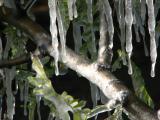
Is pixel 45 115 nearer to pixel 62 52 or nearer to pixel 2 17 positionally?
pixel 2 17

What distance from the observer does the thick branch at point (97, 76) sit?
84 centimetres

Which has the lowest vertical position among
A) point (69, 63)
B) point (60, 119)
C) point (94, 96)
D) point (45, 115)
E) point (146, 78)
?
point (45, 115)

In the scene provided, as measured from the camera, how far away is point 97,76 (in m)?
0.97

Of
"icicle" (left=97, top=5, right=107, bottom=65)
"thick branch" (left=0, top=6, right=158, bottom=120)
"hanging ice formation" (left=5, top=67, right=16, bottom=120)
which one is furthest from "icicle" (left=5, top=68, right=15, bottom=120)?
"icicle" (left=97, top=5, right=107, bottom=65)

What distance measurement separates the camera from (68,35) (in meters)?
2.03

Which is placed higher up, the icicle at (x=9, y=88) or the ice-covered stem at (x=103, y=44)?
the ice-covered stem at (x=103, y=44)

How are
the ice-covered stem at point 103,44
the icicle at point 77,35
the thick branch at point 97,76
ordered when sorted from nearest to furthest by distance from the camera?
the thick branch at point 97,76 → the ice-covered stem at point 103,44 → the icicle at point 77,35

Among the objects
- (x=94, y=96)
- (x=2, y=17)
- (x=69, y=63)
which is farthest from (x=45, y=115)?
(x=69, y=63)

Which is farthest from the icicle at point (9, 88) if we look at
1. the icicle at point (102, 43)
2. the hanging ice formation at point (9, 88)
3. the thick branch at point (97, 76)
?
the icicle at point (102, 43)

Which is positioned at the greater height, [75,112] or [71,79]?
[75,112]

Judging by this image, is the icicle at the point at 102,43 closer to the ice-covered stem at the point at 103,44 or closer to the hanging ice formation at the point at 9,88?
the ice-covered stem at the point at 103,44

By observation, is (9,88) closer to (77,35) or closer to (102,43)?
(77,35)

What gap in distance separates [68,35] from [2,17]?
0.71 m

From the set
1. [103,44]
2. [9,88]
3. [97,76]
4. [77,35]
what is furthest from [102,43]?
[9,88]
